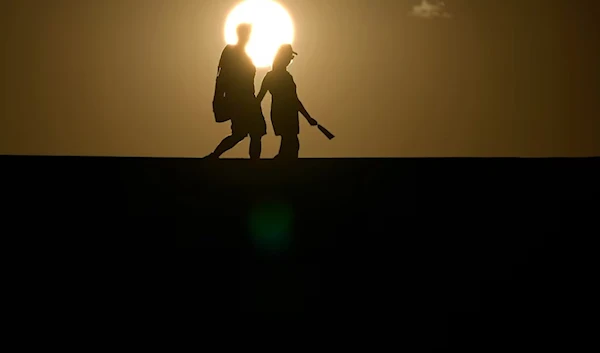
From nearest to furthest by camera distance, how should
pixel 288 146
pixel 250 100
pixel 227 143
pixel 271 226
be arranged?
1. pixel 271 226
2. pixel 227 143
3. pixel 250 100
4. pixel 288 146

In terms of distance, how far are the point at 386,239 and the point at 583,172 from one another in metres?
1.51

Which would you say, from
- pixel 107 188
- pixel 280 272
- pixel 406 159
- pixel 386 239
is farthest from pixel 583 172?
A: pixel 107 188

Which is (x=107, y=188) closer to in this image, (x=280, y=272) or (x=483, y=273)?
(x=280, y=272)

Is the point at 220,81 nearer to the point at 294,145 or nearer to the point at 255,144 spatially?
the point at 255,144

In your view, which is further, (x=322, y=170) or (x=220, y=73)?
(x=220, y=73)

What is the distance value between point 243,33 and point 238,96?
693 mm

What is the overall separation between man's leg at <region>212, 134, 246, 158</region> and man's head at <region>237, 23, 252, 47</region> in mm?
990

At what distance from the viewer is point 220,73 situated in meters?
6.15

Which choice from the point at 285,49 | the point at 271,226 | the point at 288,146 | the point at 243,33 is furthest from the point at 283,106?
the point at 271,226

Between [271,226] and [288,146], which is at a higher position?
[288,146]

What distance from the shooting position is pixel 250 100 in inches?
243

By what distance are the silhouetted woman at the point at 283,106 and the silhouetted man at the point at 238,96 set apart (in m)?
0.18

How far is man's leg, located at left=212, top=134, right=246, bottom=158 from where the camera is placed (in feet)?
19.6

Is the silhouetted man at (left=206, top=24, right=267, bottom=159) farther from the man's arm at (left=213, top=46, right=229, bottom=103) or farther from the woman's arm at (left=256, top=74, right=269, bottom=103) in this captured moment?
the woman's arm at (left=256, top=74, right=269, bottom=103)
